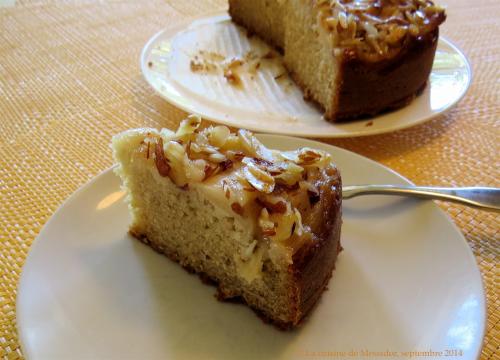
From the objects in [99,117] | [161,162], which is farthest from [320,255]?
[99,117]

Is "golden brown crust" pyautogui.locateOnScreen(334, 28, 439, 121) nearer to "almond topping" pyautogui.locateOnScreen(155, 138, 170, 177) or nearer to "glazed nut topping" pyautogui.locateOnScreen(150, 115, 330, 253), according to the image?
"glazed nut topping" pyautogui.locateOnScreen(150, 115, 330, 253)

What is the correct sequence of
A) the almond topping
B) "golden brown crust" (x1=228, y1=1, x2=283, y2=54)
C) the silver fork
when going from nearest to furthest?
the almond topping, the silver fork, "golden brown crust" (x1=228, y1=1, x2=283, y2=54)

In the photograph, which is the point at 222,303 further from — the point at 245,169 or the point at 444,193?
the point at 444,193

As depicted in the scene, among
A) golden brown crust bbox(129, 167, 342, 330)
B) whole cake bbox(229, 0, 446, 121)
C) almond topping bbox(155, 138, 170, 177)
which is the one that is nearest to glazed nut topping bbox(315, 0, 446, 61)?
whole cake bbox(229, 0, 446, 121)

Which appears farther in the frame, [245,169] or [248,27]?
[248,27]

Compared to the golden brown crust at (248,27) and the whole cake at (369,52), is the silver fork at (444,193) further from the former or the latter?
the golden brown crust at (248,27)

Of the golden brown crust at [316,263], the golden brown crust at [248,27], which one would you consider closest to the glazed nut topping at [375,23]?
the golden brown crust at [248,27]

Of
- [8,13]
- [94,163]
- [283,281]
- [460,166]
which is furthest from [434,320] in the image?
[8,13]
